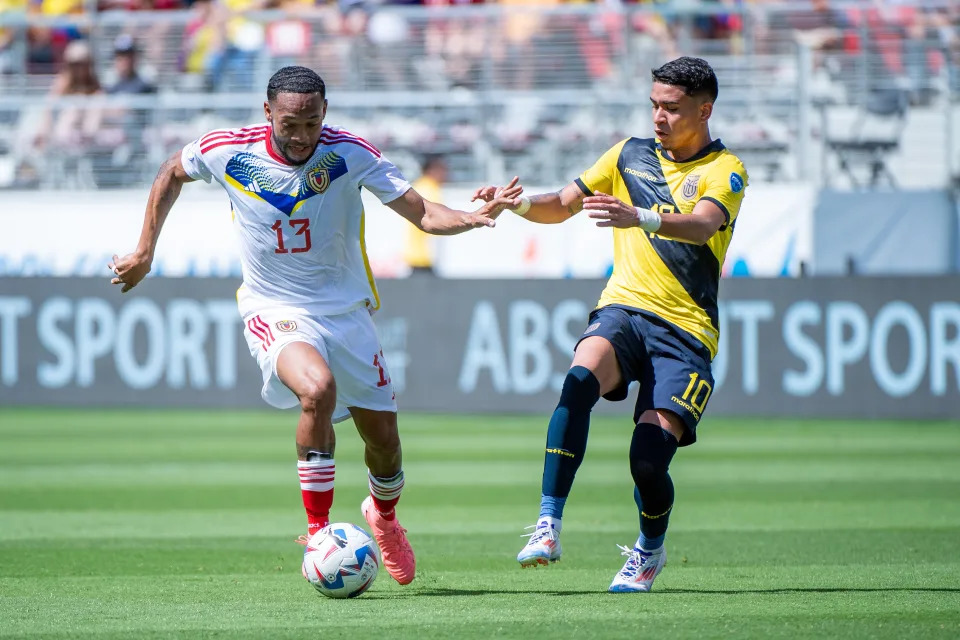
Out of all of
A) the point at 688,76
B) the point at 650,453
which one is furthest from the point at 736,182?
the point at 650,453

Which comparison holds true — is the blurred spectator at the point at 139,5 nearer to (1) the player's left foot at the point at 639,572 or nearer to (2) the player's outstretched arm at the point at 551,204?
(2) the player's outstretched arm at the point at 551,204

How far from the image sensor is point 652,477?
629cm

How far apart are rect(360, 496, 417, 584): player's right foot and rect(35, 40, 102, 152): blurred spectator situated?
13.5m

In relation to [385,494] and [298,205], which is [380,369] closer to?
[385,494]

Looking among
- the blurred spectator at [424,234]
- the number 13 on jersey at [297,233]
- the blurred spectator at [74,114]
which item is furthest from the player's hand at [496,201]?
the blurred spectator at [74,114]

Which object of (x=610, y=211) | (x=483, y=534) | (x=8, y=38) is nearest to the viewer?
(x=610, y=211)

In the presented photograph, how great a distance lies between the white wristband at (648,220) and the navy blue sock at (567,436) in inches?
28.4

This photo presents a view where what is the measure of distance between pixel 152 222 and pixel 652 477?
2617 millimetres

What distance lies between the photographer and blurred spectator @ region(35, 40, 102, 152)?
18969 mm

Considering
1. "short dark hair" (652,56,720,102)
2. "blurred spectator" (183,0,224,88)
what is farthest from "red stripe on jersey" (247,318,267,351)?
"blurred spectator" (183,0,224,88)

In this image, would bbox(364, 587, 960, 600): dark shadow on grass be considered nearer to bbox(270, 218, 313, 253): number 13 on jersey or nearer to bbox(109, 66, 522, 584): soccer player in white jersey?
bbox(109, 66, 522, 584): soccer player in white jersey

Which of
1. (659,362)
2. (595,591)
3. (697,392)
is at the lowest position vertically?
(595,591)

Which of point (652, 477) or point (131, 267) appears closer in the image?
point (652, 477)

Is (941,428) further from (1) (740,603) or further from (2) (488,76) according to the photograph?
(1) (740,603)
